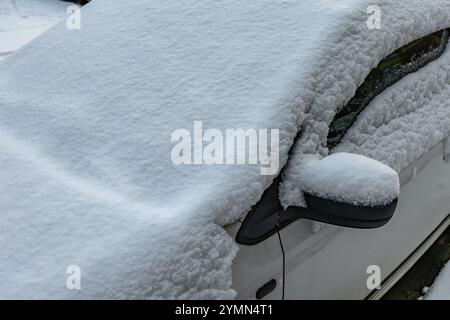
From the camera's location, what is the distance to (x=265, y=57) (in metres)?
1.73

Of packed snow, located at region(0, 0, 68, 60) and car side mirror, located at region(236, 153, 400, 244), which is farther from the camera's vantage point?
packed snow, located at region(0, 0, 68, 60)

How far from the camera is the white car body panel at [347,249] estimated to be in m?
1.48

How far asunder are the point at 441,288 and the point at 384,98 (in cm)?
114

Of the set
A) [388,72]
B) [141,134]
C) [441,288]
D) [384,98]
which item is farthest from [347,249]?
[441,288]

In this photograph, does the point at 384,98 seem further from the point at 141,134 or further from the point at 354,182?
the point at 141,134

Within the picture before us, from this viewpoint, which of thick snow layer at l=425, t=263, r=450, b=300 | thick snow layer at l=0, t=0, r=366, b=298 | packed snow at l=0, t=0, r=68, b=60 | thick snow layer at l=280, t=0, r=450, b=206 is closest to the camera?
thick snow layer at l=0, t=0, r=366, b=298

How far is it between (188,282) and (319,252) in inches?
22.2

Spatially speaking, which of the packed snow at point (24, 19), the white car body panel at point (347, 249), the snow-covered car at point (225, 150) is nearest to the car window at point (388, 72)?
the snow-covered car at point (225, 150)

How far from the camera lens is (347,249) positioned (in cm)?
178

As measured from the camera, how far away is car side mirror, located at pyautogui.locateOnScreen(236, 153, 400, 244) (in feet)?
4.72

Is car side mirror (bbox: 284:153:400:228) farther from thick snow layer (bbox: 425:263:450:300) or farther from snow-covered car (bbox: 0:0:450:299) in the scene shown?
thick snow layer (bbox: 425:263:450:300)

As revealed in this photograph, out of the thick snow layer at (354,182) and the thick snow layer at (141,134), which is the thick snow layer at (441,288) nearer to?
the thick snow layer at (354,182)

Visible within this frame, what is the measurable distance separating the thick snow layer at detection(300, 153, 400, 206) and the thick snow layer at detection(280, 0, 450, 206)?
0.07 meters

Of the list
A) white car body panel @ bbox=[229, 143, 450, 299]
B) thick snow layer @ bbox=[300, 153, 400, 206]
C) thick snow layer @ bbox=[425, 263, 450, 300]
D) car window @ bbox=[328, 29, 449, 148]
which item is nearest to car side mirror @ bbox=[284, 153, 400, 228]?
thick snow layer @ bbox=[300, 153, 400, 206]
